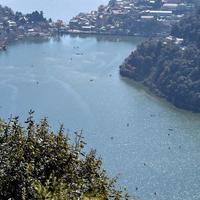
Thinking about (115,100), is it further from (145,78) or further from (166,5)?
(166,5)

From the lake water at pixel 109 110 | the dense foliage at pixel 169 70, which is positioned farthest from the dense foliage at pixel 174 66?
the lake water at pixel 109 110

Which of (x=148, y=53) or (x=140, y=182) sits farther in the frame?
(x=148, y=53)

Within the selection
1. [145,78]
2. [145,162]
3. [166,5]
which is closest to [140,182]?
[145,162]

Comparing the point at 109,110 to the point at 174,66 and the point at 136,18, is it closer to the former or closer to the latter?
the point at 174,66

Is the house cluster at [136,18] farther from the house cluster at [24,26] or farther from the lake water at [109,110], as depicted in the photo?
the lake water at [109,110]

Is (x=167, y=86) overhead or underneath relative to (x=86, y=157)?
underneath

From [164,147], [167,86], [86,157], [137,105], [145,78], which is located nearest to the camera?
[86,157]

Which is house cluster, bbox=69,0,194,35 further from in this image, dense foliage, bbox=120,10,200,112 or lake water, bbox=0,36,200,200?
dense foliage, bbox=120,10,200,112
